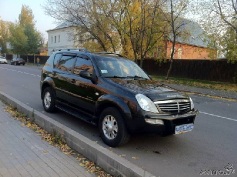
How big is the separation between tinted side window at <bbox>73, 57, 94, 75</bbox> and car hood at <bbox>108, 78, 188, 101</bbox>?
77cm

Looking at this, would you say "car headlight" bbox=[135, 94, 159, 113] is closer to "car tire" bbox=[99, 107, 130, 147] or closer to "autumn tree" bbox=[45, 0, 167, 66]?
"car tire" bbox=[99, 107, 130, 147]

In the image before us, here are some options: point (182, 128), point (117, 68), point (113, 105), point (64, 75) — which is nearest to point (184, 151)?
point (182, 128)

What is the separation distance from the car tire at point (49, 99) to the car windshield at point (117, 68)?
2110mm

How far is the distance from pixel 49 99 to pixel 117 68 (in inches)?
101

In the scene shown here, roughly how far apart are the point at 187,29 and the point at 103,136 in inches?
828

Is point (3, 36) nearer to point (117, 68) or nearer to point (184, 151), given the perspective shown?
point (117, 68)

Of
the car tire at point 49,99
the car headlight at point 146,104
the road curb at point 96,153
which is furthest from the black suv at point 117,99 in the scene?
the road curb at point 96,153

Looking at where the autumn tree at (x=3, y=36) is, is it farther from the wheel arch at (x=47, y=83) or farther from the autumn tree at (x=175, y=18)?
the wheel arch at (x=47, y=83)

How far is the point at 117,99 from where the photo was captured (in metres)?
5.26

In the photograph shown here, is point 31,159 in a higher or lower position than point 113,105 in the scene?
lower

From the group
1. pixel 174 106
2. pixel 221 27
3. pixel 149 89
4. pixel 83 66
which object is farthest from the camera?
pixel 221 27

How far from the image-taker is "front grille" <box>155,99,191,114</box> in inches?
199

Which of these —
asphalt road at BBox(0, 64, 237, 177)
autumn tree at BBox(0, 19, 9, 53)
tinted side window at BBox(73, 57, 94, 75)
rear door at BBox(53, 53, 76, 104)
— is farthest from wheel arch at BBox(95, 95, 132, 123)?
autumn tree at BBox(0, 19, 9, 53)

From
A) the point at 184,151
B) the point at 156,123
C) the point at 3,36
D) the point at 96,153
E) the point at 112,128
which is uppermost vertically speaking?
the point at 3,36
